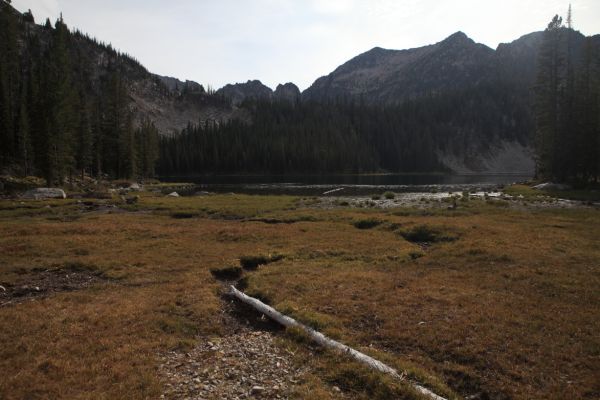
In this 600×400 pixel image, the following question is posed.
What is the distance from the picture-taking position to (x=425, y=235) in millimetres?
32375

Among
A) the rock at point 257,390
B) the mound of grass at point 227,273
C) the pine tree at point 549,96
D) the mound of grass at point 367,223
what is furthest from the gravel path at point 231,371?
the pine tree at point 549,96

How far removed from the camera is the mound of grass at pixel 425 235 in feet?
101

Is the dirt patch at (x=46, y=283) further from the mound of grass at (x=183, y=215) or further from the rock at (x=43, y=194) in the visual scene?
the rock at (x=43, y=194)

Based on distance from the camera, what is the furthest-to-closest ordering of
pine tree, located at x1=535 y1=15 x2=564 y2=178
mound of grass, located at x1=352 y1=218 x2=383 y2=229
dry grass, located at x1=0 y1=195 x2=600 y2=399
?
pine tree, located at x1=535 y1=15 x2=564 y2=178, mound of grass, located at x1=352 y1=218 x2=383 y2=229, dry grass, located at x1=0 y1=195 x2=600 y2=399

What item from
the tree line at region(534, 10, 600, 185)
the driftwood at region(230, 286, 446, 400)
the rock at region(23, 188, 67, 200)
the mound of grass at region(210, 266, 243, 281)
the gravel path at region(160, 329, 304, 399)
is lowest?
the mound of grass at region(210, 266, 243, 281)

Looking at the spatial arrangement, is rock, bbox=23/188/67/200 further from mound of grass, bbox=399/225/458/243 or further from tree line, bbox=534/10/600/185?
tree line, bbox=534/10/600/185

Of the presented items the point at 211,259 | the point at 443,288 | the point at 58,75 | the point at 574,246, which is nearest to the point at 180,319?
the point at 211,259

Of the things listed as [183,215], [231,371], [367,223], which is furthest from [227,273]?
[183,215]

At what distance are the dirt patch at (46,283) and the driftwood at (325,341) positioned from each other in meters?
9.57

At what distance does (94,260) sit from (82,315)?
1058cm

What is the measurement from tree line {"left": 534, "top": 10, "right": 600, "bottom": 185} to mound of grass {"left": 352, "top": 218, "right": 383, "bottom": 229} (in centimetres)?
6041

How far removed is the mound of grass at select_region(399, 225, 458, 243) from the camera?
30.8 meters

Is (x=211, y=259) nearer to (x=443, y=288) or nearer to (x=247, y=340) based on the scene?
(x=247, y=340)

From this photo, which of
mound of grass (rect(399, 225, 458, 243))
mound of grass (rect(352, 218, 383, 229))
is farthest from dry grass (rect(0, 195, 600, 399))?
mound of grass (rect(352, 218, 383, 229))
